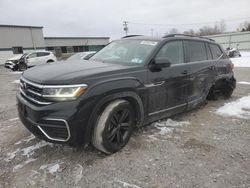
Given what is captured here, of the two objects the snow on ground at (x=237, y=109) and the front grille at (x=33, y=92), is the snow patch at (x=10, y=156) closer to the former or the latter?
the front grille at (x=33, y=92)

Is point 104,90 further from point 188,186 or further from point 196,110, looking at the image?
point 196,110

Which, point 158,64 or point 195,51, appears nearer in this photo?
point 158,64

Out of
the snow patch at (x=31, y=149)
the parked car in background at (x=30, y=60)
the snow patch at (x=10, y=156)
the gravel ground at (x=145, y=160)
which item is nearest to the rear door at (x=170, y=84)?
Answer: the gravel ground at (x=145, y=160)

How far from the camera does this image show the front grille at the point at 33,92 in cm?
289

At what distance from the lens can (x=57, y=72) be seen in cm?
312

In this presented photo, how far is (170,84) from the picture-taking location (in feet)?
13.2

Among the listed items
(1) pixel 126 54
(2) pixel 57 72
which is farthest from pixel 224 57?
(2) pixel 57 72

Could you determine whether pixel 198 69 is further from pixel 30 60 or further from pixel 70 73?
pixel 30 60

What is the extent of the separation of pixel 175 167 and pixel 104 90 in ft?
4.52

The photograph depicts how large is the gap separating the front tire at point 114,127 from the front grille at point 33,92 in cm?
75

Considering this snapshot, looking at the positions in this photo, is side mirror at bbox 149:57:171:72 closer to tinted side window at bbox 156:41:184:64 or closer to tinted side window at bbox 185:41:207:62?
tinted side window at bbox 156:41:184:64

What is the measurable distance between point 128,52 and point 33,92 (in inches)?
70.1

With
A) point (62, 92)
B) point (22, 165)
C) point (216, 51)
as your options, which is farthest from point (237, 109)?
point (22, 165)

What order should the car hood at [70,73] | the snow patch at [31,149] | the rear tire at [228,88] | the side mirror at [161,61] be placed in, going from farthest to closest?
the rear tire at [228,88]
the side mirror at [161,61]
the snow patch at [31,149]
the car hood at [70,73]
